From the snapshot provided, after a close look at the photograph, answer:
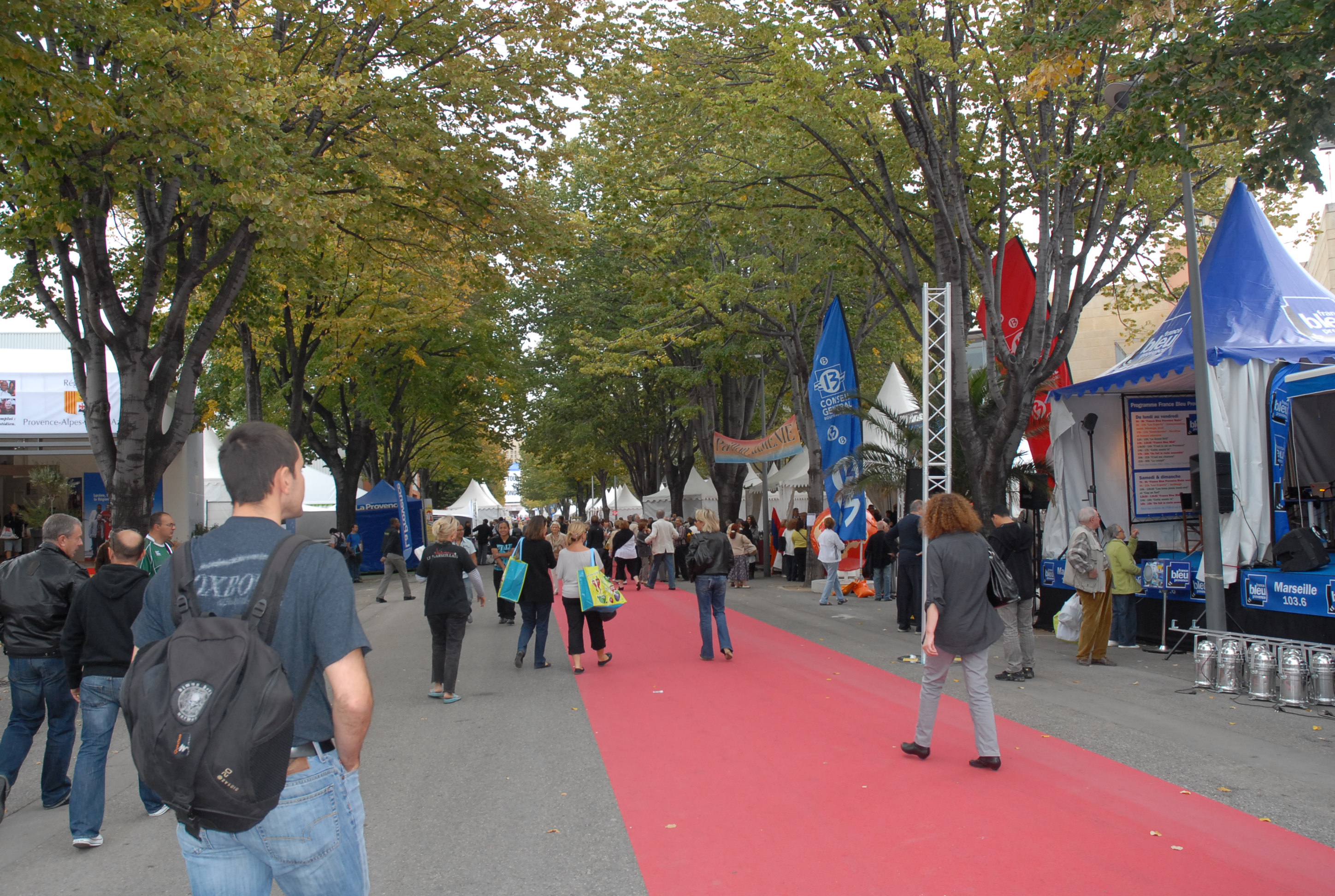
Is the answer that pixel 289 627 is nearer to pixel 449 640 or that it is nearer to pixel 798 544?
pixel 449 640

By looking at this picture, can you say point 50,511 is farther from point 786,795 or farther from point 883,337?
point 883,337

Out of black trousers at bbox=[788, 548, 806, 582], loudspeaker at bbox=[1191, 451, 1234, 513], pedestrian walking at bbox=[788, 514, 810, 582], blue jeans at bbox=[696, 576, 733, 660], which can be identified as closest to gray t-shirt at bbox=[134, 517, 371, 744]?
blue jeans at bbox=[696, 576, 733, 660]

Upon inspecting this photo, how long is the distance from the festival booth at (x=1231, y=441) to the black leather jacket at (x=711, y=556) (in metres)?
5.22

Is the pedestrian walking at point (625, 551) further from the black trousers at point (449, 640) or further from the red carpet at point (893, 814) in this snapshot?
the red carpet at point (893, 814)

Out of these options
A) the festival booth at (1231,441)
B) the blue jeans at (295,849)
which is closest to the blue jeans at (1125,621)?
the festival booth at (1231,441)

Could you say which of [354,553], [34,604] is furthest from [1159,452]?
[354,553]

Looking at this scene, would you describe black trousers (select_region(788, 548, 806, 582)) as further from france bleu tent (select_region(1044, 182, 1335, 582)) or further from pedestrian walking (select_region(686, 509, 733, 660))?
pedestrian walking (select_region(686, 509, 733, 660))

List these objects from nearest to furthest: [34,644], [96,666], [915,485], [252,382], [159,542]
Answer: [96,666] < [34,644] < [159,542] < [915,485] < [252,382]

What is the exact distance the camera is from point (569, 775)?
254 inches

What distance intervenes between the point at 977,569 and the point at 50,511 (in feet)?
62.0

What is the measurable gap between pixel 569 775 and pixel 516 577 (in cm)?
461

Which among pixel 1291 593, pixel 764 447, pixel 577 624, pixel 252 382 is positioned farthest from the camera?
pixel 764 447

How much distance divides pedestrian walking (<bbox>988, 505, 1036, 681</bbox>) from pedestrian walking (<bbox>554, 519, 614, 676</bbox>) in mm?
4228

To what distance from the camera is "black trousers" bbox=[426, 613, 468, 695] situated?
931 cm
